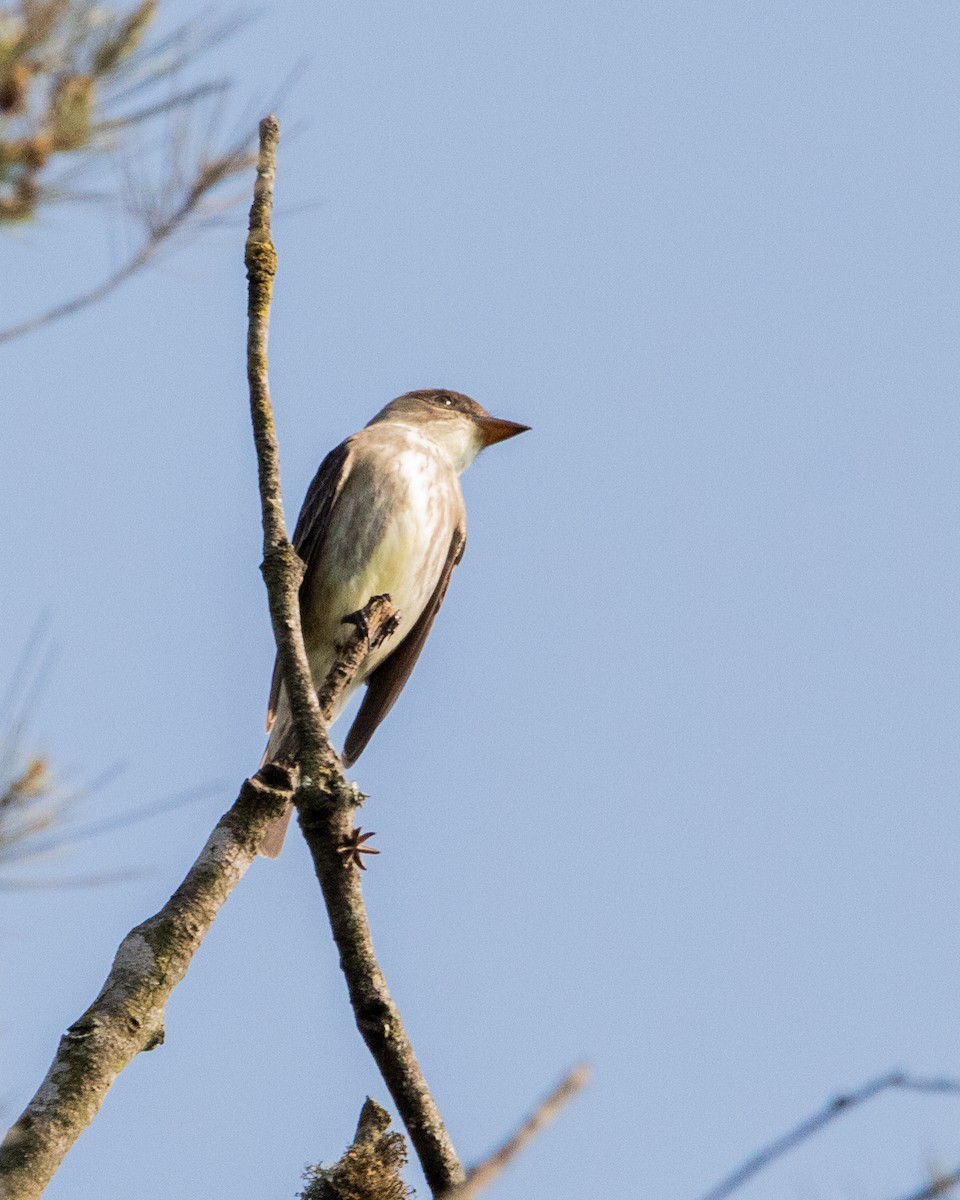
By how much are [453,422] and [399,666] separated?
169 cm

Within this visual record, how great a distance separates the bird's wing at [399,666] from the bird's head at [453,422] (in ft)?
3.06

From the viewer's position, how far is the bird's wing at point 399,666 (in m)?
7.68

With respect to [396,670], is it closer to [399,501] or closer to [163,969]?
[399,501]

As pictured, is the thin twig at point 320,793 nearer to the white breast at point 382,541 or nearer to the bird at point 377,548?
the bird at point 377,548

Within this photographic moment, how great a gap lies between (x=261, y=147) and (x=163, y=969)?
2228 mm

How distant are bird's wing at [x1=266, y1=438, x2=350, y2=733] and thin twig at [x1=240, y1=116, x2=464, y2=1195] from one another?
2792mm

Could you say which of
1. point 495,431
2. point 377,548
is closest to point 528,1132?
point 377,548

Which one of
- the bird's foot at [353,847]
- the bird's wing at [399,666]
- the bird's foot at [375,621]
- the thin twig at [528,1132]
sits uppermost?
the bird's wing at [399,666]

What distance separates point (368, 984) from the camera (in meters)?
4.17

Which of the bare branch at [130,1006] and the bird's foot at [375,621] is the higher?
the bird's foot at [375,621]

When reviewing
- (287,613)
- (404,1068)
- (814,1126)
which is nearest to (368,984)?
(404,1068)

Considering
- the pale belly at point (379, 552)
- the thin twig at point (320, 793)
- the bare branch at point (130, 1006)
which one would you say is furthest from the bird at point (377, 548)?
the bare branch at point (130, 1006)

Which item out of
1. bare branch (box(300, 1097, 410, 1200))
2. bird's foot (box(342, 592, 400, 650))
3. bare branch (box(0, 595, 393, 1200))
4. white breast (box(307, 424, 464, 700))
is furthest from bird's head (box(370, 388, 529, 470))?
bare branch (box(300, 1097, 410, 1200))

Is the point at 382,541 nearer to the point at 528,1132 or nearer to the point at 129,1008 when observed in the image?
the point at 129,1008
